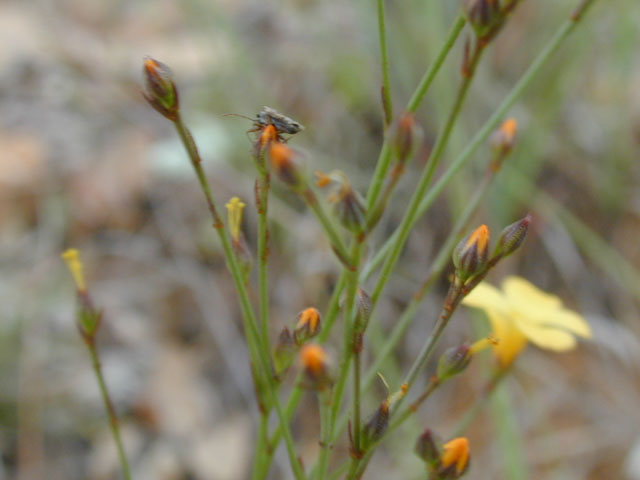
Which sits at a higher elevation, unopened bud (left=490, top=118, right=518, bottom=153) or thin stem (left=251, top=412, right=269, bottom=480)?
unopened bud (left=490, top=118, right=518, bottom=153)

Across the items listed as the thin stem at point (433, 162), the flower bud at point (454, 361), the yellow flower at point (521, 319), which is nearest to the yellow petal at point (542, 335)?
the yellow flower at point (521, 319)

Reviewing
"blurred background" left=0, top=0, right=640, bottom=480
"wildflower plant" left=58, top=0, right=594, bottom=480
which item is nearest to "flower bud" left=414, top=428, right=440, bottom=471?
"wildflower plant" left=58, top=0, right=594, bottom=480

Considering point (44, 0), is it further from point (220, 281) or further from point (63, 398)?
point (63, 398)

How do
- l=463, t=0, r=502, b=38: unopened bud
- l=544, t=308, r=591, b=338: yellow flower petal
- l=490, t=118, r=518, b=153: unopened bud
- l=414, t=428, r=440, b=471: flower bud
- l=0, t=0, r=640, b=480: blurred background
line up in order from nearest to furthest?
l=463, t=0, r=502, b=38: unopened bud → l=414, t=428, r=440, b=471: flower bud → l=490, t=118, r=518, b=153: unopened bud → l=544, t=308, r=591, b=338: yellow flower petal → l=0, t=0, r=640, b=480: blurred background

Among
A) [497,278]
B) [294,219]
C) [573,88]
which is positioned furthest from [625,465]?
[573,88]

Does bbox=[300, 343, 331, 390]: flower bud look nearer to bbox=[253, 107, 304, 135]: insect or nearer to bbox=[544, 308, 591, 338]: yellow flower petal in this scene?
bbox=[253, 107, 304, 135]: insect

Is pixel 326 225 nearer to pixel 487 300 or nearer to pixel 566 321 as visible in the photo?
pixel 487 300

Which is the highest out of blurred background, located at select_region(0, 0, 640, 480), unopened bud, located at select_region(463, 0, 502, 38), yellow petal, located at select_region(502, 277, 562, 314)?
unopened bud, located at select_region(463, 0, 502, 38)

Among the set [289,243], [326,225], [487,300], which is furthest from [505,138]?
[289,243]
